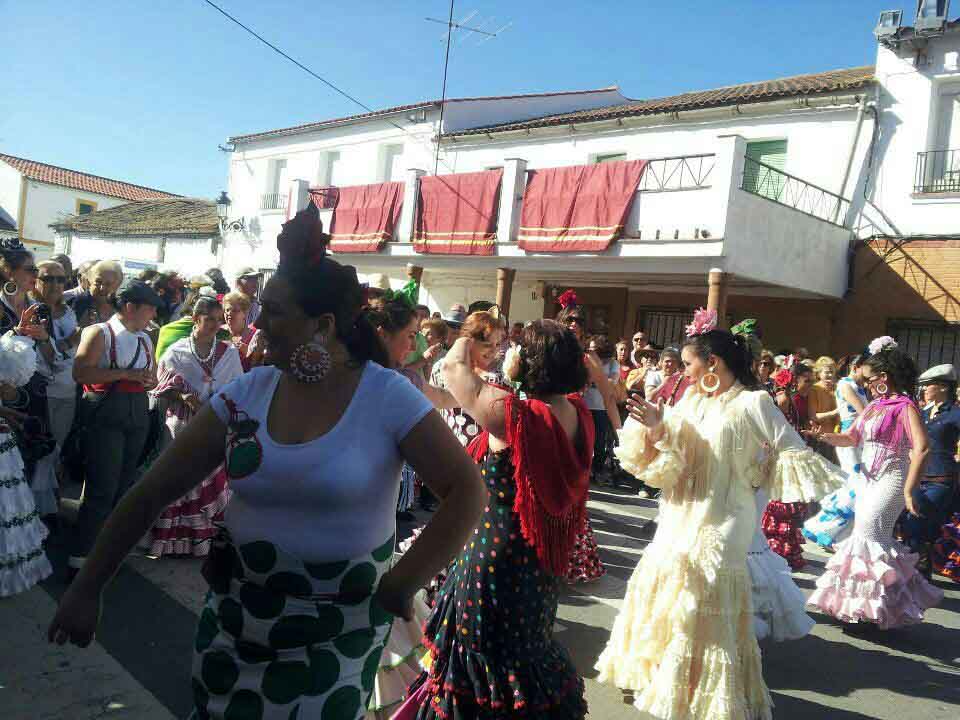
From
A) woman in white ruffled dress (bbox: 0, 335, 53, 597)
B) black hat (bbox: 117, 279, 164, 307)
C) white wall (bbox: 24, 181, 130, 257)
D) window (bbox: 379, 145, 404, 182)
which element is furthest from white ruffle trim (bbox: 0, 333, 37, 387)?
white wall (bbox: 24, 181, 130, 257)

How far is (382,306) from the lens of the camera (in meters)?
4.30

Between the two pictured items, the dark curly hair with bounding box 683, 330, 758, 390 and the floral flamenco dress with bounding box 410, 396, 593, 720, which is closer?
the floral flamenco dress with bounding box 410, 396, 593, 720

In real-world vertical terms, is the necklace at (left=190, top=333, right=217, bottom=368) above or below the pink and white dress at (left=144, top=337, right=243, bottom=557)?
above

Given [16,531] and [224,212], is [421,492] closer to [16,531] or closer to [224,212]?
[16,531]

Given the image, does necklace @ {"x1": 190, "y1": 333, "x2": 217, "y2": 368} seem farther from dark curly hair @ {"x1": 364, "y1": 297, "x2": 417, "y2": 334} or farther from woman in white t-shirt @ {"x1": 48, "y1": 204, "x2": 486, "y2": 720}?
woman in white t-shirt @ {"x1": 48, "y1": 204, "x2": 486, "y2": 720}

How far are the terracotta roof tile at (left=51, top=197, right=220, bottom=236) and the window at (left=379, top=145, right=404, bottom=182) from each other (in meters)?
7.37

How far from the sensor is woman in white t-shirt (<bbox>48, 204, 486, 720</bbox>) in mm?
1933

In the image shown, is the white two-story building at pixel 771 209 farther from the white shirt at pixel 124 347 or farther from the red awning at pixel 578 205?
the white shirt at pixel 124 347

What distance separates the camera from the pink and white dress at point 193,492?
5391mm

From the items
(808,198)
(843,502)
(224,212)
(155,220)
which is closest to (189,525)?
(843,502)

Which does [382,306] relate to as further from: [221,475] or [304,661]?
[304,661]

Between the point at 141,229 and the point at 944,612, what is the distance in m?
30.1

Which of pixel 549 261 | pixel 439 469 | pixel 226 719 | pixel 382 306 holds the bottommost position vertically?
pixel 226 719

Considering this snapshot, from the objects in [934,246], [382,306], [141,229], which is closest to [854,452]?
[382,306]
